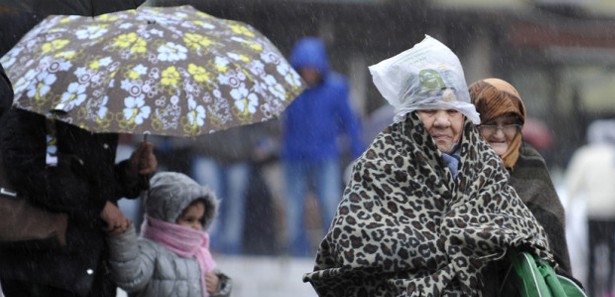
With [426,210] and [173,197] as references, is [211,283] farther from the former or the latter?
[426,210]

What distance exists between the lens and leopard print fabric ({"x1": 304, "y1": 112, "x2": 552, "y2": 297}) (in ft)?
19.6

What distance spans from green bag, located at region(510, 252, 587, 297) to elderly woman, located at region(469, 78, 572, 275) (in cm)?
85

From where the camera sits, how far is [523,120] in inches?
280

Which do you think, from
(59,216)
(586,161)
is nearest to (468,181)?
(59,216)

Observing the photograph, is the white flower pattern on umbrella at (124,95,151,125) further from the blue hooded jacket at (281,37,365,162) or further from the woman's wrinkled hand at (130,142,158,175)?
the blue hooded jacket at (281,37,365,162)

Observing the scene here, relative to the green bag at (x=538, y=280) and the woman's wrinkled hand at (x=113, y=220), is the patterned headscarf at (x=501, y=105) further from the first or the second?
the woman's wrinkled hand at (x=113, y=220)

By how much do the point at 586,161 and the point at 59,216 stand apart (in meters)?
7.17

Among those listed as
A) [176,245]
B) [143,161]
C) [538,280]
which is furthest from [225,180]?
[538,280]

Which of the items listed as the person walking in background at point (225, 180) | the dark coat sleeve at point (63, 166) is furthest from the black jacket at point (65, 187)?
the person walking in background at point (225, 180)

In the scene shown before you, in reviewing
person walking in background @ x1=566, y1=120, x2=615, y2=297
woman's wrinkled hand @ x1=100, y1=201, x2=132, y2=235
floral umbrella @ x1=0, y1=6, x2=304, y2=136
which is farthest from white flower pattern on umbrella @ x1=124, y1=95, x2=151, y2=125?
person walking in background @ x1=566, y1=120, x2=615, y2=297

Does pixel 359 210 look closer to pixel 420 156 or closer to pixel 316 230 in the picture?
pixel 420 156

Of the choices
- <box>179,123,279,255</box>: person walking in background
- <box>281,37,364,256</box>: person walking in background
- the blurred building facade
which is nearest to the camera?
<box>281,37,364,256</box>: person walking in background

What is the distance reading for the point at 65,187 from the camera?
735 cm

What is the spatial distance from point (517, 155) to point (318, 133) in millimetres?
7029
